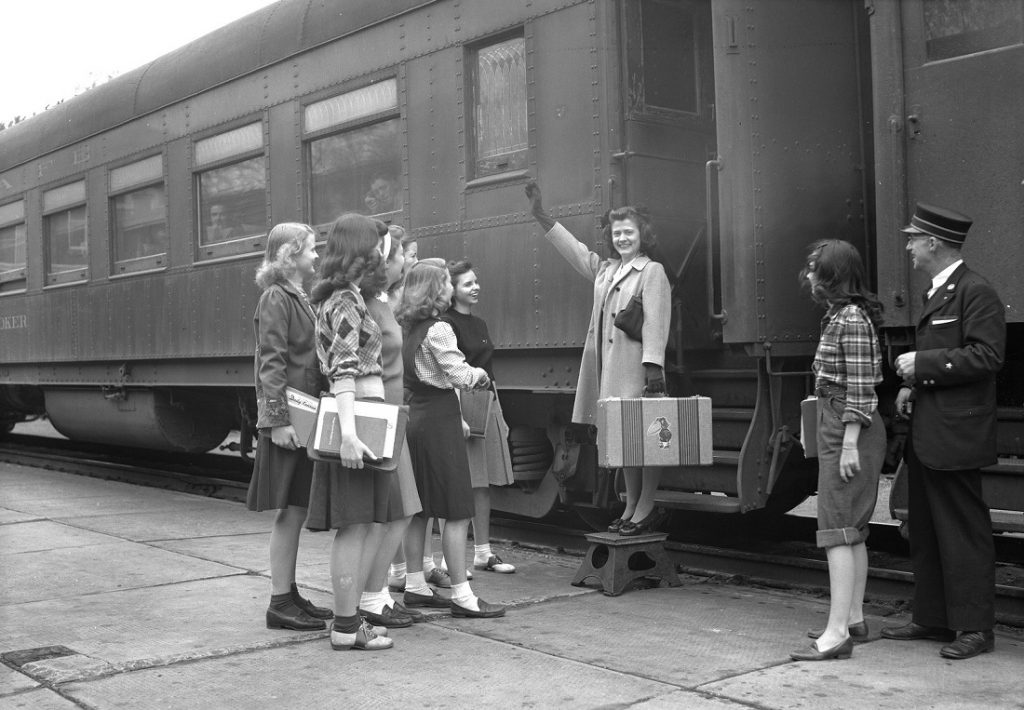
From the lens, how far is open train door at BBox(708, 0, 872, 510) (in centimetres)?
555

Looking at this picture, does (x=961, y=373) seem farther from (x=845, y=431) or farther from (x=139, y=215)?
(x=139, y=215)

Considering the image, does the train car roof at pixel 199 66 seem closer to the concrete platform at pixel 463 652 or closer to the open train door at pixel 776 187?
the open train door at pixel 776 187

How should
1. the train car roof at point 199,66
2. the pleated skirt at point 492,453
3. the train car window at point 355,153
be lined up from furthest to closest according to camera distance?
the train car roof at point 199,66
the train car window at point 355,153
the pleated skirt at point 492,453

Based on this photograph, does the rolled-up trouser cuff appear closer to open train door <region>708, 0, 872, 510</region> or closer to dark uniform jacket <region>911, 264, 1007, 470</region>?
dark uniform jacket <region>911, 264, 1007, 470</region>

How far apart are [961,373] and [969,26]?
1.55 m

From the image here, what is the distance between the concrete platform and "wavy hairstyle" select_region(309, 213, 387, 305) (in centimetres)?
138

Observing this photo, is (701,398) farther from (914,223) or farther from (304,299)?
(304,299)

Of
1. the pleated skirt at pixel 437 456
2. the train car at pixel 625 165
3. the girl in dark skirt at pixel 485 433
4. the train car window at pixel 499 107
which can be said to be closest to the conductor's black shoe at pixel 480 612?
the pleated skirt at pixel 437 456

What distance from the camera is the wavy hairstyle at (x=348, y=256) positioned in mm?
4465

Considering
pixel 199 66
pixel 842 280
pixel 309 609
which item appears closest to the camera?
pixel 842 280

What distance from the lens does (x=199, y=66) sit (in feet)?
31.3

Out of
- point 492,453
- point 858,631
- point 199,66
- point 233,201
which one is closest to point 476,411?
point 492,453

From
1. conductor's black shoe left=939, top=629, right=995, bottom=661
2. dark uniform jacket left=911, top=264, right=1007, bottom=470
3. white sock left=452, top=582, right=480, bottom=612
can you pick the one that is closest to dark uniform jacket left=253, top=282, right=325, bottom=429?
white sock left=452, top=582, right=480, bottom=612

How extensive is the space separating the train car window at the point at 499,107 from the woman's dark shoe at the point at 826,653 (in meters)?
3.18
